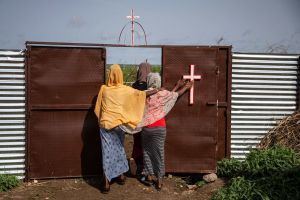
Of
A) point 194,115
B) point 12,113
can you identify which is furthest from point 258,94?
point 12,113

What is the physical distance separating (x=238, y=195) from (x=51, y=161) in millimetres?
2942

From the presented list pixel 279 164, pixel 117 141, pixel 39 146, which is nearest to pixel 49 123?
pixel 39 146

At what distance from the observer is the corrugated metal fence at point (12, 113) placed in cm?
657

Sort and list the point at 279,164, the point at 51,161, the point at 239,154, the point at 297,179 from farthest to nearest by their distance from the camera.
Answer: the point at 239,154 < the point at 51,161 < the point at 279,164 < the point at 297,179

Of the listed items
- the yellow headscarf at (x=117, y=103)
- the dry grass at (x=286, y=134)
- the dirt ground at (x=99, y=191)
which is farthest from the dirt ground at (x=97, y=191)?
the dry grass at (x=286, y=134)

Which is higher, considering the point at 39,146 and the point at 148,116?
the point at 148,116

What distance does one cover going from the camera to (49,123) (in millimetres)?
6742

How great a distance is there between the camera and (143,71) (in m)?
6.79

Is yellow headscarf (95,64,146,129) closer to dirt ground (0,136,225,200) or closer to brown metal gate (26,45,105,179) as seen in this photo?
brown metal gate (26,45,105,179)

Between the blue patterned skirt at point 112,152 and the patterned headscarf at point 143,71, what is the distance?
0.96 meters

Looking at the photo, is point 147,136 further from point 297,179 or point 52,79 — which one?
point 297,179

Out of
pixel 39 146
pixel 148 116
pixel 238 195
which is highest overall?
pixel 148 116

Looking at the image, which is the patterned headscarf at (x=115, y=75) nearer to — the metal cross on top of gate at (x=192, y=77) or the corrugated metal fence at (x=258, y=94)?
the metal cross on top of gate at (x=192, y=77)

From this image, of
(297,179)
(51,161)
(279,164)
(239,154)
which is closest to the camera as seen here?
(297,179)
